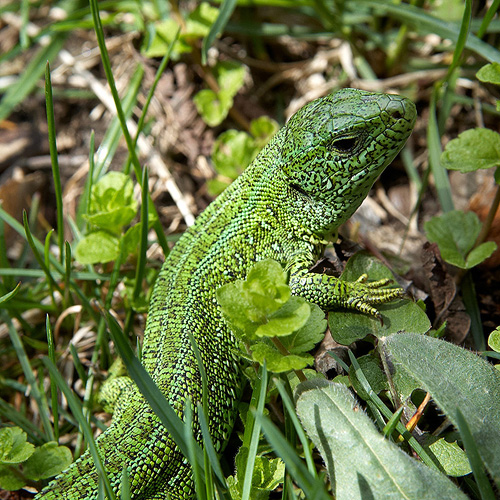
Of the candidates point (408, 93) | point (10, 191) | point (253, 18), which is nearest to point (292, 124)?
point (408, 93)

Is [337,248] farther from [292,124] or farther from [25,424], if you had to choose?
[25,424]

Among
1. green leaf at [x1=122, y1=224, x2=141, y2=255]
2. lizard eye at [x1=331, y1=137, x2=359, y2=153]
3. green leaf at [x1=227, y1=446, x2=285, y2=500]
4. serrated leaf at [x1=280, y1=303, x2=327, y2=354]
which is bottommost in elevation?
green leaf at [x1=227, y1=446, x2=285, y2=500]

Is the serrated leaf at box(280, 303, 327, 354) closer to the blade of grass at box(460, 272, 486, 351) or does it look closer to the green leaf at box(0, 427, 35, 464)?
the blade of grass at box(460, 272, 486, 351)

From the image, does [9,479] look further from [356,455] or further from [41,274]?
[356,455]

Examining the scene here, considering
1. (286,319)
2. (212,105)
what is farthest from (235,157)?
(286,319)

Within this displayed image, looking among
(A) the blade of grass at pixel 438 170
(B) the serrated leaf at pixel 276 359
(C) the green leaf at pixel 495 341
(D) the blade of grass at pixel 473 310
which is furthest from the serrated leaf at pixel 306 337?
(A) the blade of grass at pixel 438 170

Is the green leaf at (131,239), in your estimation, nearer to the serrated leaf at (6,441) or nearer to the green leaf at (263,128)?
the serrated leaf at (6,441)

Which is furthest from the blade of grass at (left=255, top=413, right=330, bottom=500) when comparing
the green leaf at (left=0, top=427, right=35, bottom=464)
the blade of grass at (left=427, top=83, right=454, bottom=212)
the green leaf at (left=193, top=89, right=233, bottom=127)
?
the green leaf at (left=193, top=89, right=233, bottom=127)
